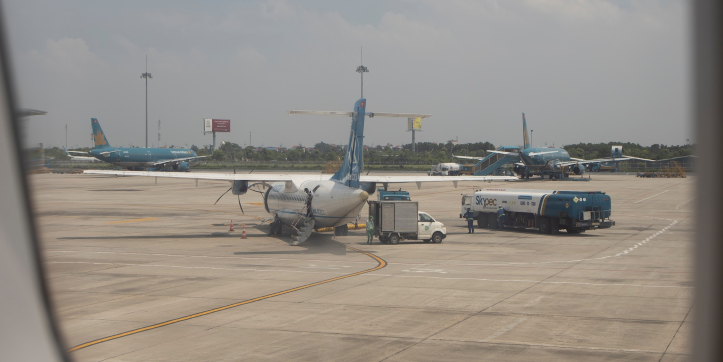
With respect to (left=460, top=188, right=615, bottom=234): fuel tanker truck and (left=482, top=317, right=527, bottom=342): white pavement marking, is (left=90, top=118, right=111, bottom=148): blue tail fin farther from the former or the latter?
(left=482, top=317, right=527, bottom=342): white pavement marking

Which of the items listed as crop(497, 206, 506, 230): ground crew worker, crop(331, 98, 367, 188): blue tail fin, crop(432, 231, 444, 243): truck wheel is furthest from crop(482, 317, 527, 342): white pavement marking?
crop(497, 206, 506, 230): ground crew worker

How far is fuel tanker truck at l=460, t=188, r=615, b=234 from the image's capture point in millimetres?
37812

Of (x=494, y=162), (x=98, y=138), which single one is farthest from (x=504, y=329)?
(x=494, y=162)

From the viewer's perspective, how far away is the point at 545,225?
39719mm

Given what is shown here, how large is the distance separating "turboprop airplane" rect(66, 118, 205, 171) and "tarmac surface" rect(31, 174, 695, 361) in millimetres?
65972

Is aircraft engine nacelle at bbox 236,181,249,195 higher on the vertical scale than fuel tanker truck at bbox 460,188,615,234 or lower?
higher

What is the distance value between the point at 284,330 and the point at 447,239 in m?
23.2

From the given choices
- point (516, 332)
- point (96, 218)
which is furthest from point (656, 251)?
point (96, 218)

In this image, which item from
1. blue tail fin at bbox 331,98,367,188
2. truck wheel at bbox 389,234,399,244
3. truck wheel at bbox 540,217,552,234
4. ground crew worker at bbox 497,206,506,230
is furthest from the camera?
ground crew worker at bbox 497,206,506,230

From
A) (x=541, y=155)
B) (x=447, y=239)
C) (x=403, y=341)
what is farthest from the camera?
(x=541, y=155)

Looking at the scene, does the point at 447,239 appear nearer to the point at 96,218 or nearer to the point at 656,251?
the point at 656,251

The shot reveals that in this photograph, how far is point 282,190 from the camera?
125ft

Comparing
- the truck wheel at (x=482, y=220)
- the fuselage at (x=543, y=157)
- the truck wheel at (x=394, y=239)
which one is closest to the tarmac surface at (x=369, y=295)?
the truck wheel at (x=394, y=239)

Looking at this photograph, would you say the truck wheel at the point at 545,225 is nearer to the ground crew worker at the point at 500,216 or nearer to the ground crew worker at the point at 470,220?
the ground crew worker at the point at 500,216
